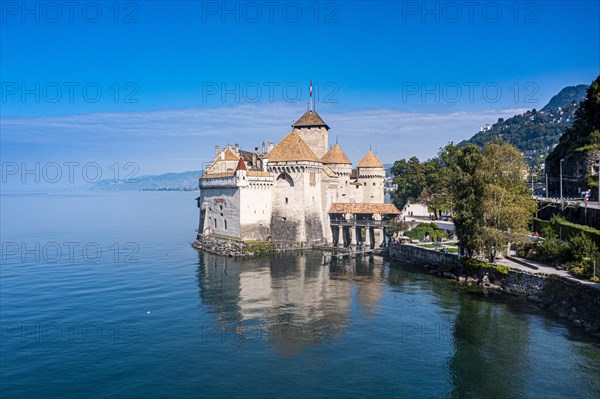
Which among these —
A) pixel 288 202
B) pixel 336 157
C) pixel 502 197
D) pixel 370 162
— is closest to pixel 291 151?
pixel 288 202

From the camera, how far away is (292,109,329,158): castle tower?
72.8 metres

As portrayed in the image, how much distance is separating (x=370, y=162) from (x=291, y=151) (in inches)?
634

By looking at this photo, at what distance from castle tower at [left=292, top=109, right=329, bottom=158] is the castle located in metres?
3.25

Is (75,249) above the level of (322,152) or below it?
below

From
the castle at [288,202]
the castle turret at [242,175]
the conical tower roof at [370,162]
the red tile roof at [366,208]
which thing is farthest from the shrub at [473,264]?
the conical tower roof at [370,162]

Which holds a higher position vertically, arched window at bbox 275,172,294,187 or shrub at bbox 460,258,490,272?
arched window at bbox 275,172,294,187

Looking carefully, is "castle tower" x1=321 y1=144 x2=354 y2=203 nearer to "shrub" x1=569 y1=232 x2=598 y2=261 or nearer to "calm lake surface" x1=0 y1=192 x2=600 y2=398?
"calm lake surface" x1=0 y1=192 x2=600 y2=398

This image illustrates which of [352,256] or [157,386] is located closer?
[157,386]

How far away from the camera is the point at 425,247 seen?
53812 mm

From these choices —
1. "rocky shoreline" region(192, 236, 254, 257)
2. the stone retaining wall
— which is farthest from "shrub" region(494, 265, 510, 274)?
"rocky shoreline" region(192, 236, 254, 257)

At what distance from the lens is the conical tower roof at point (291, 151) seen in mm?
61625

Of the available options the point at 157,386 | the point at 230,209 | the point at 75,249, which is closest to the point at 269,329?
the point at 157,386

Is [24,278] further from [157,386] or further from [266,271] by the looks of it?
[157,386]

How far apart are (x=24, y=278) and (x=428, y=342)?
40254 millimetres
